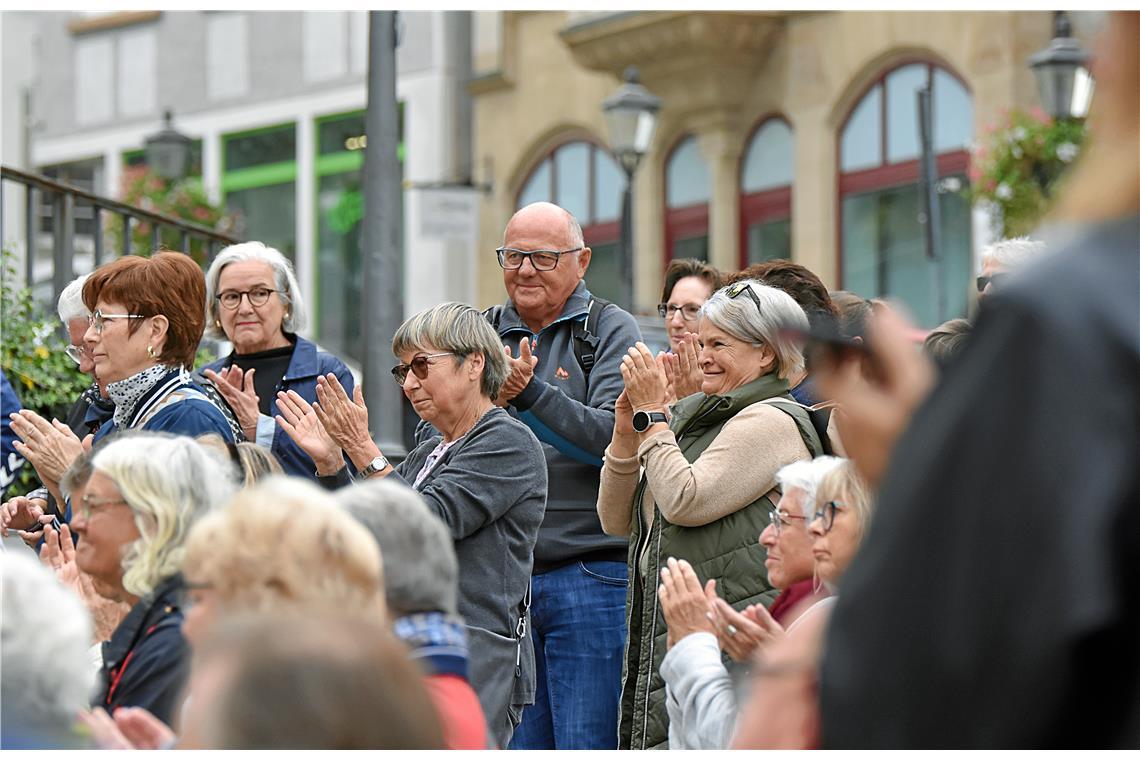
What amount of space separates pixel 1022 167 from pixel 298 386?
12163mm

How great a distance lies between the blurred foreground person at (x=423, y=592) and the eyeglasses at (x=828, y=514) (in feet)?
3.68

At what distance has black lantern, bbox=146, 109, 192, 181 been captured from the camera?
756 inches

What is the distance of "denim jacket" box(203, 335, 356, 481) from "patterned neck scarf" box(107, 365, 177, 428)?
1.64 feet

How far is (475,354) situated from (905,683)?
4.27 meters

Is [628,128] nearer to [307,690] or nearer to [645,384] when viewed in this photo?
[645,384]

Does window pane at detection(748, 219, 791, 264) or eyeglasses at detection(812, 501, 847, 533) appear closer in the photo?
eyeglasses at detection(812, 501, 847, 533)

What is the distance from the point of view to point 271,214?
3167cm

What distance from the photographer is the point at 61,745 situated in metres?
3.12

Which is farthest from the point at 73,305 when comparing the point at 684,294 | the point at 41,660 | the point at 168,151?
the point at 168,151

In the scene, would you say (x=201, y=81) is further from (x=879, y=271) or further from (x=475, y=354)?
(x=475, y=354)

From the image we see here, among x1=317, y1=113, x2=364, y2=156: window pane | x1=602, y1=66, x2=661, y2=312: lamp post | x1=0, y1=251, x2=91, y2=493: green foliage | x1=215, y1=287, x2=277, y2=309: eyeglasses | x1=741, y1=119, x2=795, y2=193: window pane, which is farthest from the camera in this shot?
x1=317, y1=113, x2=364, y2=156: window pane

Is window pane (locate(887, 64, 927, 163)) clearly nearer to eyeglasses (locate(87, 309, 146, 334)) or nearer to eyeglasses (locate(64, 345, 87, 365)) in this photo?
eyeglasses (locate(64, 345, 87, 365))

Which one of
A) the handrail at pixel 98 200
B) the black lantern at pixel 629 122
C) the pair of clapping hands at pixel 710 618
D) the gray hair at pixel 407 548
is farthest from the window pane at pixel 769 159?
the gray hair at pixel 407 548

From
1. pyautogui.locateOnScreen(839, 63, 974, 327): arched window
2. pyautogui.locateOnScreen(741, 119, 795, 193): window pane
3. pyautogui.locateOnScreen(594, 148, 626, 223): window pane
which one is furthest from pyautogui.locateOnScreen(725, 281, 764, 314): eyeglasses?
pyautogui.locateOnScreen(594, 148, 626, 223): window pane
